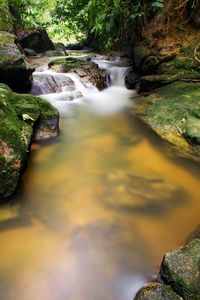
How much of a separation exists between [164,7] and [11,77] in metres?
4.02

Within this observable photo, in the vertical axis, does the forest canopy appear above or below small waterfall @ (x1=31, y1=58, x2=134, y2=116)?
above

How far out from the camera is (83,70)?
8664mm

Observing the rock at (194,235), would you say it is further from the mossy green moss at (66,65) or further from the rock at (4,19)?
the rock at (4,19)

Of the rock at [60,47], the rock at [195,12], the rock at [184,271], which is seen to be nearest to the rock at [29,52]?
the rock at [60,47]

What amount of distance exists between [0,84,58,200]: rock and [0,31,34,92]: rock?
1.61 m

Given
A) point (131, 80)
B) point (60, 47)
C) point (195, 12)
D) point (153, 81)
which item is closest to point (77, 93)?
point (131, 80)

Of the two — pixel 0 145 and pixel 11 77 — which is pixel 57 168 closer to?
pixel 0 145

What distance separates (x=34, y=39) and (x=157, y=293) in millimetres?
12568

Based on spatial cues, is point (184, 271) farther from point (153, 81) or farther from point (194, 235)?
point (153, 81)

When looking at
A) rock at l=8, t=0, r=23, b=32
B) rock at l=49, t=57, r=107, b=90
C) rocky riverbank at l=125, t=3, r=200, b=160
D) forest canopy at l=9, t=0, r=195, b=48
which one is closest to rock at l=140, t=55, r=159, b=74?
rocky riverbank at l=125, t=3, r=200, b=160

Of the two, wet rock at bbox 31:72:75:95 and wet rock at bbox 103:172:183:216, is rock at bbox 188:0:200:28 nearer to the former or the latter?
wet rock at bbox 31:72:75:95

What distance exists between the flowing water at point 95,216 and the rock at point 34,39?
8788mm

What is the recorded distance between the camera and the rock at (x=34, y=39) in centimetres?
1245

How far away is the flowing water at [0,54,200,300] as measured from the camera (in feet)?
8.06
